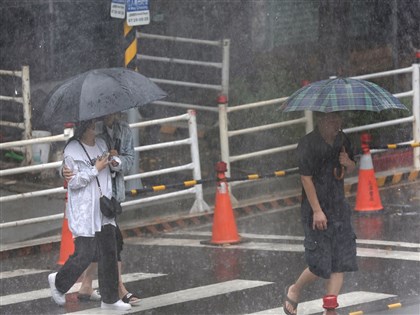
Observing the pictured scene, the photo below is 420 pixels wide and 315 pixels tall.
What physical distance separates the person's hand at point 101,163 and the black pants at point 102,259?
1.70ft

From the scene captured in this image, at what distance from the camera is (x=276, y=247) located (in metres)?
12.6

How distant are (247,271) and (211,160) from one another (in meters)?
5.81

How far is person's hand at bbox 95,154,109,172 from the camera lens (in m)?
9.56

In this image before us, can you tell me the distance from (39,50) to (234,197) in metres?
6.89

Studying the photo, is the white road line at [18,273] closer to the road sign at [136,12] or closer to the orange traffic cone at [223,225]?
the orange traffic cone at [223,225]

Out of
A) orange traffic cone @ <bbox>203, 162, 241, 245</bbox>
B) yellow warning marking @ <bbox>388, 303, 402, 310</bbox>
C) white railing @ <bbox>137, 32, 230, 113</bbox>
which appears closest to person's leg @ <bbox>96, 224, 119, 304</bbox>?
yellow warning marking @ <bbox>388, 303, 402, 310</bbox>

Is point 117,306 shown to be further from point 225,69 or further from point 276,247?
point 225,69

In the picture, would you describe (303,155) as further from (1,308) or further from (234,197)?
(234,197)

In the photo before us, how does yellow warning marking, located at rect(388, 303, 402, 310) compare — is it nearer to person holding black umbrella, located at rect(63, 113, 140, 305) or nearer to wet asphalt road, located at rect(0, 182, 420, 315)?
wet asphalt road, located at rect(0, 182, 420, 315)

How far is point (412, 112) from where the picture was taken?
1686cm

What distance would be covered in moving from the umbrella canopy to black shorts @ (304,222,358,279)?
1.84 meters

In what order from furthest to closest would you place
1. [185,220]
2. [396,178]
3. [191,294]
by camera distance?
[396,178]
[185,220]
[191,294]

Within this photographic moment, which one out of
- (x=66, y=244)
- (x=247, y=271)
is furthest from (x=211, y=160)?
(x=247, y=271)

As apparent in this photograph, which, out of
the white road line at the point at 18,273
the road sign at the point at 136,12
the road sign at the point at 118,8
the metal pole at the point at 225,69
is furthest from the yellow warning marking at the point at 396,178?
the white road line at the point at 18,273
